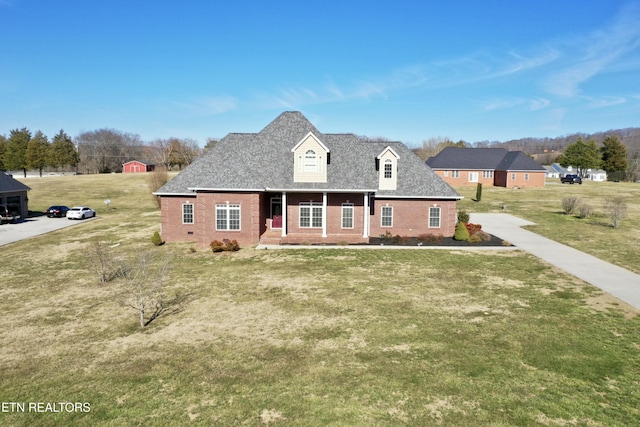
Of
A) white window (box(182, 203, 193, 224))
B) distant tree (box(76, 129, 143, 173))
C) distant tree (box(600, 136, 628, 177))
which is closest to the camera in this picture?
white window (box(182, 203, 193, 224))

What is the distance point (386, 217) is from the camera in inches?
1226

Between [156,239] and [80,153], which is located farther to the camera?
[80,153]

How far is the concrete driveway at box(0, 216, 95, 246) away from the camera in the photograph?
110ft

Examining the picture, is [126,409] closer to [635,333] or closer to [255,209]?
[635,333]

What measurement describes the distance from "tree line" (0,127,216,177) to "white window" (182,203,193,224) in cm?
3496

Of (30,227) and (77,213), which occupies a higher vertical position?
(77,213)

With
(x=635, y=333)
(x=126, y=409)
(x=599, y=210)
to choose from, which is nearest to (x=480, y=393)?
(x=635, y=333)

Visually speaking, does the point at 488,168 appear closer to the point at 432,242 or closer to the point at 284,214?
the point at 432,242

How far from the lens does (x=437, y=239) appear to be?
96.1ft

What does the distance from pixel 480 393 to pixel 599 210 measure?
153ft

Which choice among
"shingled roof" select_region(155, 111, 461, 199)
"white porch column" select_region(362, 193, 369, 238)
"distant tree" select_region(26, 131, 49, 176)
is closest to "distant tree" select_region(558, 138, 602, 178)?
"shingled roof" select_region(155, 111, 461, 199)

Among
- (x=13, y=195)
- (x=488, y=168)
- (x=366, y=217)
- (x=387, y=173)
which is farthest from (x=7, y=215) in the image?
(x=488, y=168)

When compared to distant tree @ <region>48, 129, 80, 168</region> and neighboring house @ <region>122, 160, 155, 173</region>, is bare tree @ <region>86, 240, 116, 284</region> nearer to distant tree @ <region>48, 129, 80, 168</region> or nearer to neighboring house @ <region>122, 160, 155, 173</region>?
distant tree @ <region>48, 129, 80, 168</region>

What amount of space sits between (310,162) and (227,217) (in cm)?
738
